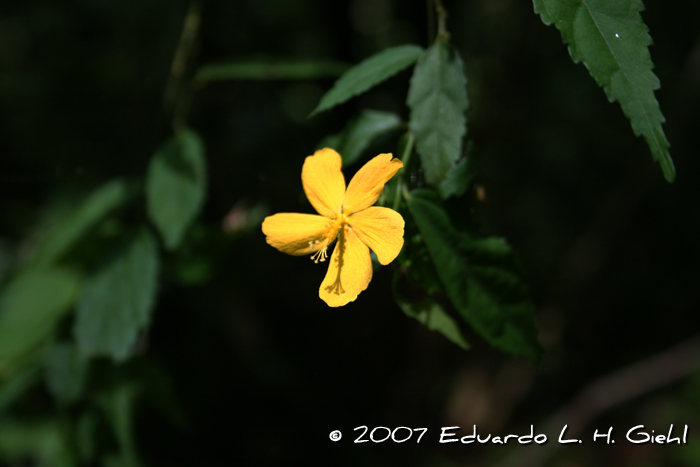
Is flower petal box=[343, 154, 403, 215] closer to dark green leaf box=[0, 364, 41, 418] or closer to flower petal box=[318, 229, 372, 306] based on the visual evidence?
flower petal box=[318, 229, 372, 306]

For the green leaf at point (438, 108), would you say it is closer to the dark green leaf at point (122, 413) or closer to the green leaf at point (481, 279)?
the green leaf at point (481, 279)

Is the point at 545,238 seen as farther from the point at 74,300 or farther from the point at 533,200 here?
the point at 74,300

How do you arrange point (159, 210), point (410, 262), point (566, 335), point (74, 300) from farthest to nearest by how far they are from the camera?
point (566, 335), point (74, 300), point (159, 210), point (410, 262)

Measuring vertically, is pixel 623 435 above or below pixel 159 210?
below

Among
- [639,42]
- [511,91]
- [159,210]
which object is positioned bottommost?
[511,91]

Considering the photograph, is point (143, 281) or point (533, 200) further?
point (533, 200)

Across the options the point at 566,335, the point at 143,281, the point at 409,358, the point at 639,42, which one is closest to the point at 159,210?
the point at 143,281
